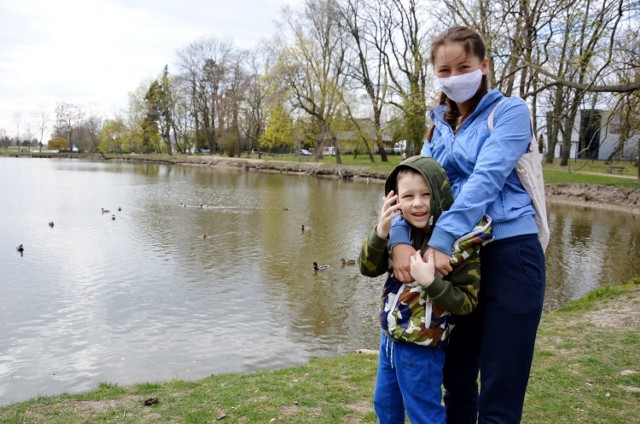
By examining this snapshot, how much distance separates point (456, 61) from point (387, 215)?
2.45 feet

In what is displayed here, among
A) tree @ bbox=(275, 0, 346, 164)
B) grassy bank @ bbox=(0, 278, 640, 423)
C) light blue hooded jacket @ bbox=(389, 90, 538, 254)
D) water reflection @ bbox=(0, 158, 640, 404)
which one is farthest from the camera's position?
tree @ bbox=(275, 0, 346, 164)

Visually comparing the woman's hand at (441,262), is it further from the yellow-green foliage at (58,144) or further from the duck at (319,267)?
the yellow-green foliage at (58,144)

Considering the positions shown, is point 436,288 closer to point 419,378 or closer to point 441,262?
point 441,262

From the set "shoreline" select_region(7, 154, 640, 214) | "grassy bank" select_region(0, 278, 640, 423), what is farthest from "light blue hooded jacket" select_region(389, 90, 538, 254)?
"shoreline" select_region(7, 154, 640, 214)

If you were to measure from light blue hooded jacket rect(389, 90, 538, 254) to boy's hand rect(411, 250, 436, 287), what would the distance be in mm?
63

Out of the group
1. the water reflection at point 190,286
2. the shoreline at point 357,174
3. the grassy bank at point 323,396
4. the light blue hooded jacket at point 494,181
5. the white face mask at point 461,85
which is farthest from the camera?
the shoreline at point 357,174

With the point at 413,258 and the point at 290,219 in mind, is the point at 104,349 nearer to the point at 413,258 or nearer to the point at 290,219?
the point at 413,258

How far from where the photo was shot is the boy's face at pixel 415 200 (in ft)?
7.23

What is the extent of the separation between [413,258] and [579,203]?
24479 millimetres

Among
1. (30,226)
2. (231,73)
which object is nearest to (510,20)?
(30,226)

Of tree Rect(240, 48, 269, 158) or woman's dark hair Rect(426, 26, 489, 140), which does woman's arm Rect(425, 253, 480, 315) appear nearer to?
woman's dark hair Rect(426, 26, 489, 140)

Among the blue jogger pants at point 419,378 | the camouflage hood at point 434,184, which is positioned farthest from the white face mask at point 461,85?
the blue jogger pants at point 419,378

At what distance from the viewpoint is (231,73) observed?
2311 inches

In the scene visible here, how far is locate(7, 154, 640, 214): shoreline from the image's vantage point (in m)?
22.2
